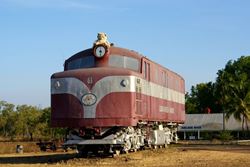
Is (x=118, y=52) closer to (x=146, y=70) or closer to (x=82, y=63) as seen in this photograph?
(x=82, y=63)

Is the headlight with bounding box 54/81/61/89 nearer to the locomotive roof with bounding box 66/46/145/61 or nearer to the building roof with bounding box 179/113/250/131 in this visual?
the locomotive roof with bounding box 66/46/145/61

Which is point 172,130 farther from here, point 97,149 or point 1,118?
point 1,118

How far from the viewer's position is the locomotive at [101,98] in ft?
70.3

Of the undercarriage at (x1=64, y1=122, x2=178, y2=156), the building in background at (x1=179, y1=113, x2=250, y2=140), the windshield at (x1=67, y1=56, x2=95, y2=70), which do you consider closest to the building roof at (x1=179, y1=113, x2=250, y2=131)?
the building in background at (x1=179, y1=113, x2=250, y2=140)

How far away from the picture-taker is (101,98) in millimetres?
21406

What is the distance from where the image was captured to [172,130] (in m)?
36.5

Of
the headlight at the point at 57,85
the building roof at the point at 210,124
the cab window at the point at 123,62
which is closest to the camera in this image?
the headlight at the point at 57,85

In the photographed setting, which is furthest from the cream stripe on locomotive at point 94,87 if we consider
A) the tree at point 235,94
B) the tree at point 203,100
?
the tree at point 203,100

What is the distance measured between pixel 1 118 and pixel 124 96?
76538 millimetres

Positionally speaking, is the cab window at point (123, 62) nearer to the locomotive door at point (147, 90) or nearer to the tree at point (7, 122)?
the locomotive door at point (147, 90)

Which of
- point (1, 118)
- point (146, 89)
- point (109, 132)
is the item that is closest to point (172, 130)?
point (146, 89)

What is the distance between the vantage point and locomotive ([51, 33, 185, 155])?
21422mm

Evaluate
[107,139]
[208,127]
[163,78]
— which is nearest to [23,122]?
[208,127]

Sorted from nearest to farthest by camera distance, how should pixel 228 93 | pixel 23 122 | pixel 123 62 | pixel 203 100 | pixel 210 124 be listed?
1. pixel 123 62
2. pixel 228 93
3. pixel 210 124
4. pixel 23 122
5. pixel 203 100
